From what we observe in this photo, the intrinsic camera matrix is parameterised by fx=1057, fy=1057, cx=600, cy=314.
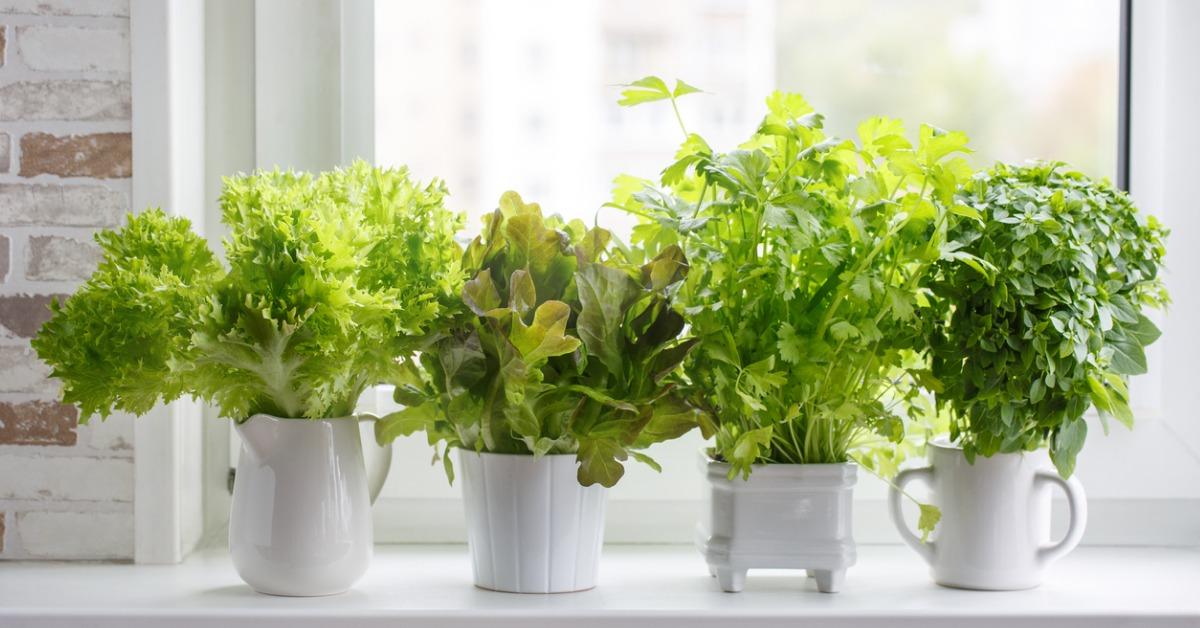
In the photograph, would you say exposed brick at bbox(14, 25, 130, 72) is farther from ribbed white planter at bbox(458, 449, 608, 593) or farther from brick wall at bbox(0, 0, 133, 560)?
ribbed white planter at bbox(458, 449, 608, 593)

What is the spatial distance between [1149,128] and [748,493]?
704 millimetres

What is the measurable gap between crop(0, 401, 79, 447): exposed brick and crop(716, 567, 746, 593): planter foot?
66 cm

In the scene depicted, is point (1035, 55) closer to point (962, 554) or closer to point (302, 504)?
point (962, 554)

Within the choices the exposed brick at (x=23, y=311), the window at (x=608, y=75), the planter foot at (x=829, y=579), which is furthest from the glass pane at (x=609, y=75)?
the planter foot at (x=829, y=579)

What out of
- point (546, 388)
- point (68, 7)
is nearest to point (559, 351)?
point (546, 388)

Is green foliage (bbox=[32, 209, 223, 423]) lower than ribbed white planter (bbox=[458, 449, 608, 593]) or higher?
higher

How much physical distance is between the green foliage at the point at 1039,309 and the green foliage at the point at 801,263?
41 mm

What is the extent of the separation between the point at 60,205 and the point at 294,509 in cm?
42

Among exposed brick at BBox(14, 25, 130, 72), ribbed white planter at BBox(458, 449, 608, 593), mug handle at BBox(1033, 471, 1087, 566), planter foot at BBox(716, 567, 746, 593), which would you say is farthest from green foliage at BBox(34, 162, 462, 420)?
mug handle at BBox(1033, 471, 1087, 566)

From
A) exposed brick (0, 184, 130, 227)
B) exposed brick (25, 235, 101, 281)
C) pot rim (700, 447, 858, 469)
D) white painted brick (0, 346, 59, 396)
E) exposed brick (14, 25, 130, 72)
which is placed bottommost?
pot rim (700, 447, 858, 469)

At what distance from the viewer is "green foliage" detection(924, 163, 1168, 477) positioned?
35.8 inches

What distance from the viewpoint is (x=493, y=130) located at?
1266 millimetres

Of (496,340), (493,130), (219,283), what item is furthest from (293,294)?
(493,130)

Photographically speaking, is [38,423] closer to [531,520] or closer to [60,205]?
[60,205]
